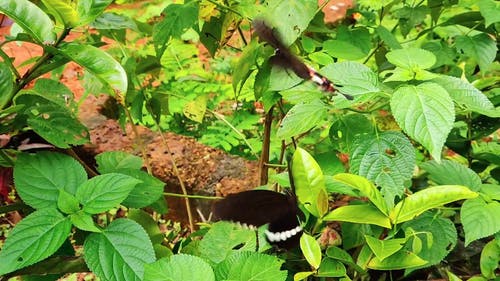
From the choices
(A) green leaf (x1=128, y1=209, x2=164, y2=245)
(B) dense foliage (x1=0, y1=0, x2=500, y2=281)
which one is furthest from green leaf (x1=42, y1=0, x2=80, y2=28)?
(A) green leaf (x1=128, y1=209, x2=164, y2=245)

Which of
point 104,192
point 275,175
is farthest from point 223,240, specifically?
point 104,192

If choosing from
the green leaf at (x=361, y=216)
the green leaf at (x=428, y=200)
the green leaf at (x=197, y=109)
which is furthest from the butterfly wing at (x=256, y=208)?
the green leaf at (x=197, y=109)

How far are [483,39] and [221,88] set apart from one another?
1.51m

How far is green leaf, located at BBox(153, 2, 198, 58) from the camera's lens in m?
1.25

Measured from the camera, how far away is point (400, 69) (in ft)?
3.50

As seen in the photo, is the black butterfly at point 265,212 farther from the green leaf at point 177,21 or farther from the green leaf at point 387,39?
the green leaf at point 387,39

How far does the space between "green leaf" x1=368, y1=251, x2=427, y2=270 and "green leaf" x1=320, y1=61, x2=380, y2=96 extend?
32cm

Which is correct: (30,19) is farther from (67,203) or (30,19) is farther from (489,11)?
(489,11)

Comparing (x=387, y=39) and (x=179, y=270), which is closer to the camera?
(x=179, y=270)

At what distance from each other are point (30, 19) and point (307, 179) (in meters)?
0.54

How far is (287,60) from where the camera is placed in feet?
3.41

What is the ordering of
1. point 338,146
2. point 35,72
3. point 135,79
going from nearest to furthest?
point 35,72, point 338,146, point 135,79

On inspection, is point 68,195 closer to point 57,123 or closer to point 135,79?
point 57,123

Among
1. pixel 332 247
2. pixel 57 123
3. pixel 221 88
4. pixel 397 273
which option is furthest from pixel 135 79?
pixel 221 88
